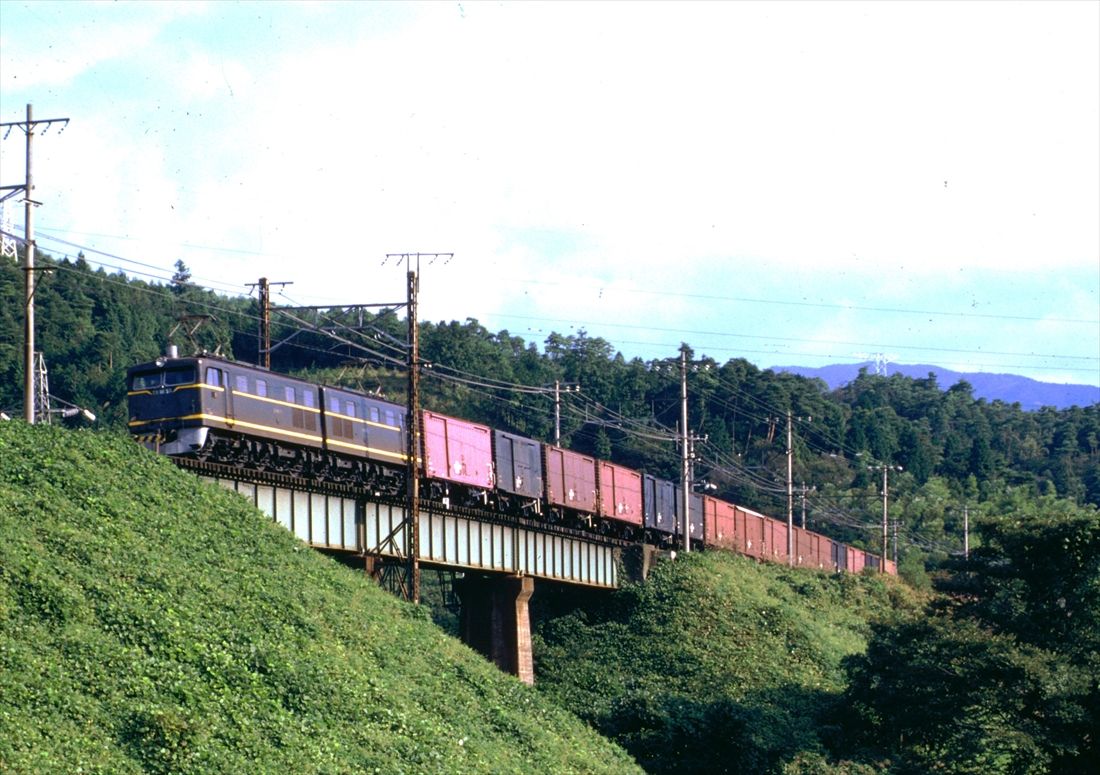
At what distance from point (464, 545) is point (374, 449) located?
16.7 ft

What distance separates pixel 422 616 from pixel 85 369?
6485 cm

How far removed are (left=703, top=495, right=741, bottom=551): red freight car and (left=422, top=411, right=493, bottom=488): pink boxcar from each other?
77.4 ft

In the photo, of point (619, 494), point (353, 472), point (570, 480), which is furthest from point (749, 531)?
point (353, 472)

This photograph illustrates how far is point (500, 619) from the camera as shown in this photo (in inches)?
2403

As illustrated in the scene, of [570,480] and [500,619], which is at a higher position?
[570,480]

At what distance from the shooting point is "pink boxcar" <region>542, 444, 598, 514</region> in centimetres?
6575

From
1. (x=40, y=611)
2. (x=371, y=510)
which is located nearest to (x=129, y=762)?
A: (x=40, y=611)

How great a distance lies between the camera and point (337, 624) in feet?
129

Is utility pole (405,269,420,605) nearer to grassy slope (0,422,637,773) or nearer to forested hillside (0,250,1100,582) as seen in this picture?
grassy slope (0,422,637,773)

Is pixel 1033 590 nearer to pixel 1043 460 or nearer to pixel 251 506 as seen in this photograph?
pixel 251 506

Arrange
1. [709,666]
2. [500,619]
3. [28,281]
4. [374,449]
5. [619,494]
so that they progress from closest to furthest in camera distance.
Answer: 1. [28,281]
2. [374,449]
3. [709,666]
4. [500,619]
5. [619,494]

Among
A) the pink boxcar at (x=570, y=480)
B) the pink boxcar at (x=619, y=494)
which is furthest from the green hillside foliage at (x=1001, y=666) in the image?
the pink boxcar at (x=619, y=494)

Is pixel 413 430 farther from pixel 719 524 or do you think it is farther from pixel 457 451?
pixel 719 524

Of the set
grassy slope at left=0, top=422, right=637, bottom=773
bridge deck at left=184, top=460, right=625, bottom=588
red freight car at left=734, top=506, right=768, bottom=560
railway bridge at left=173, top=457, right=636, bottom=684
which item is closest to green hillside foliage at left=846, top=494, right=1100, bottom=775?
grassy slope at left=0, top=422, right=637, bottom=773
